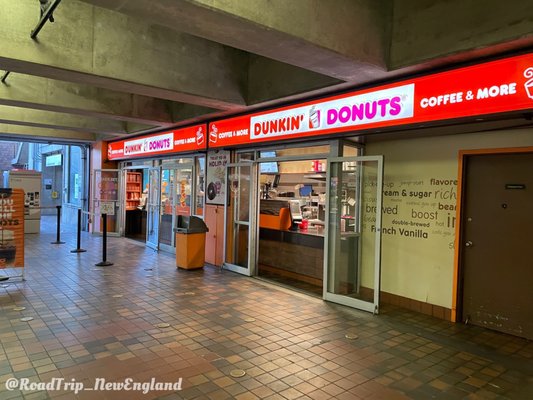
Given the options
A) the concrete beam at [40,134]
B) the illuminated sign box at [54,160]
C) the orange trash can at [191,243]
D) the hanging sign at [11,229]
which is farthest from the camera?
the illuminated sign box at [54,160]

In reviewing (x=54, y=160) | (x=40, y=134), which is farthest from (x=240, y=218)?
(x=54, y=160)

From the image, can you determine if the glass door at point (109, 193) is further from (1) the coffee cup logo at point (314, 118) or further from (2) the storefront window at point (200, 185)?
(1) the coffee cup logo at point (314, 118)

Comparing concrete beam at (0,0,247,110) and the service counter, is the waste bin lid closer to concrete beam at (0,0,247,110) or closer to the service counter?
the service counter

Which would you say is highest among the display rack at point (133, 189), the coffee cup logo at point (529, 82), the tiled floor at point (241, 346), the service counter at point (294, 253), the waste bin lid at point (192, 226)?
the coffee cup logo at point (529, 82)

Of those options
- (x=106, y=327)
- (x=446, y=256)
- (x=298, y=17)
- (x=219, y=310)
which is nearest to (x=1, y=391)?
(x=106, y=327)

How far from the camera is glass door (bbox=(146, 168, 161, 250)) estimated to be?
376 inches

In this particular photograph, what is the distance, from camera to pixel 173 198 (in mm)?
9016

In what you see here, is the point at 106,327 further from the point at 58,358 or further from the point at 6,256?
the point at 6,256

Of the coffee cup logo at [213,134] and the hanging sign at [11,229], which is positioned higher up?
the coffee cup logo at [213,134]

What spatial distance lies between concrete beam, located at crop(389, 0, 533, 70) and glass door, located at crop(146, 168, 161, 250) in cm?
683

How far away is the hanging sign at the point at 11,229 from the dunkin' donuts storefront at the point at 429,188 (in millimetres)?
3600

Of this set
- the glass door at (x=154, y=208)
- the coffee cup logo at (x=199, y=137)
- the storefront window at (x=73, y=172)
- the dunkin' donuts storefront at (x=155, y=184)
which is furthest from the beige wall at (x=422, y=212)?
the storefront window at (x=73, y=172)

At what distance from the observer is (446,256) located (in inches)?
187

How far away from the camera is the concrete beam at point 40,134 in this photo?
10.3m
